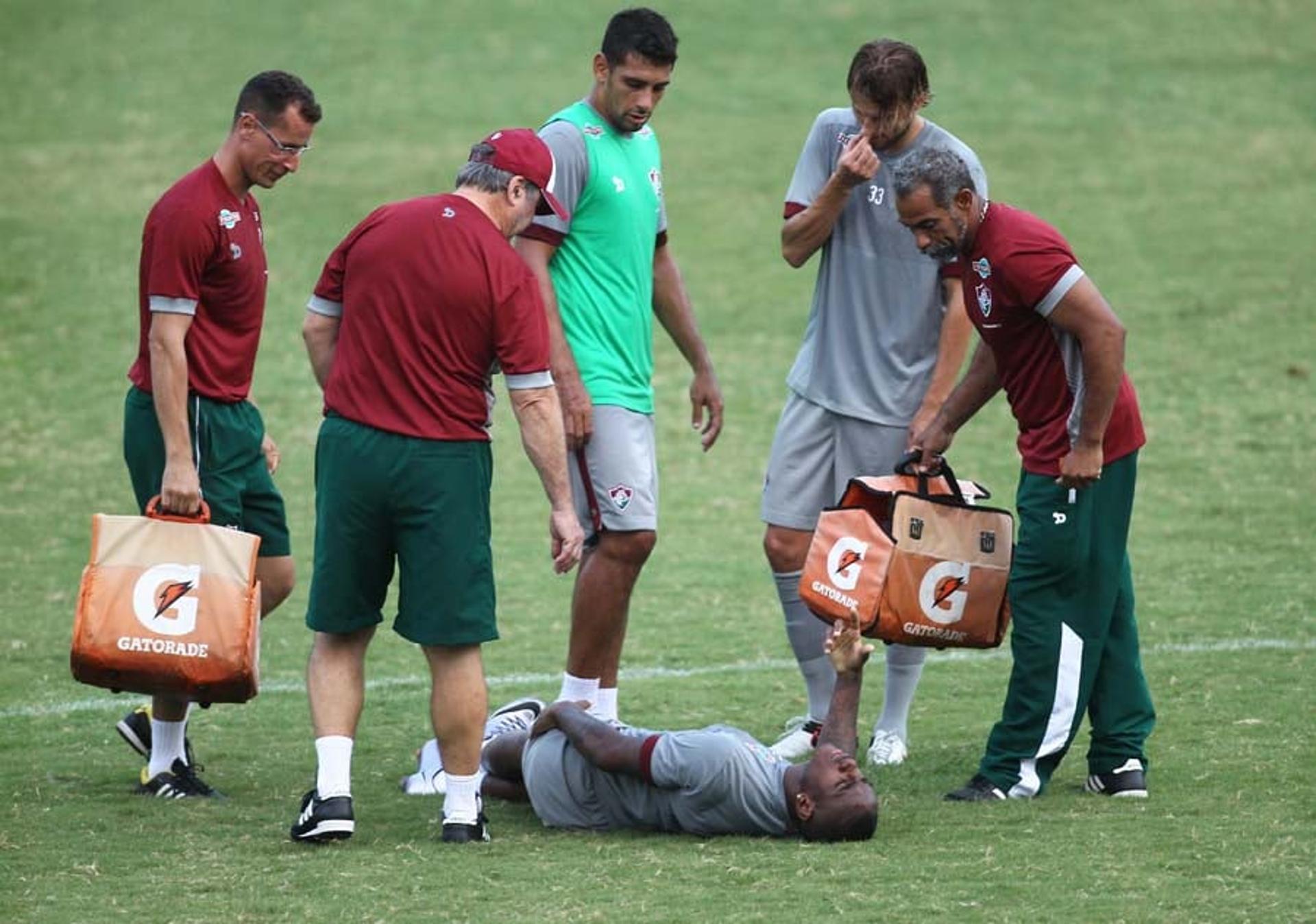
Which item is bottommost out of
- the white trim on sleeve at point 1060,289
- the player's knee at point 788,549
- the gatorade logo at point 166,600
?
the gatorade logo at point 166,600

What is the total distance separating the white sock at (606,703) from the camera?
291 inches

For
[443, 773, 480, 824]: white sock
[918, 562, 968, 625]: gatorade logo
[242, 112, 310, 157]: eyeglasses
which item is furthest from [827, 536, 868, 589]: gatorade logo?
[242, 112, 310, 157]: eyeglasses

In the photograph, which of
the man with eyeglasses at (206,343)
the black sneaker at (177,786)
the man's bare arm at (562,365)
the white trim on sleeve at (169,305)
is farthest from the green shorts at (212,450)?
the man's bare arm at (562,365)

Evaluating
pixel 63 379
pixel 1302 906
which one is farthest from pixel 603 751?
pixel 63 379

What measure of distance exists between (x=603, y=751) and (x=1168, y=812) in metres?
1.71

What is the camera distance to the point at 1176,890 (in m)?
5.55

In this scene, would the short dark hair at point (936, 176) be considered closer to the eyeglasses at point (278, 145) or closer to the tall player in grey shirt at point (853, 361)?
the tall player in grey shirt at point (853, 361)

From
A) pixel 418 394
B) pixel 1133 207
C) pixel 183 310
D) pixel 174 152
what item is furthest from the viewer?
pixel 174 152

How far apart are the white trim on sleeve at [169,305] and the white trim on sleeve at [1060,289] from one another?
2.63 meters

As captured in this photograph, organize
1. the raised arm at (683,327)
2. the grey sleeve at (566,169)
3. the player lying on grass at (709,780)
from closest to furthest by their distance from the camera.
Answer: the player lying on grass at (709,780) → the grey sleeve at (566,169) → the raised arm at (683,327)

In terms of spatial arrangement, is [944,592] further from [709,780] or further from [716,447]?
[716,447]

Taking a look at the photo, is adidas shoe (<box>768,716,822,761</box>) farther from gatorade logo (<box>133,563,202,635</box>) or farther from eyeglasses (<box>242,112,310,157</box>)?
eyeglasses (<box>242,112,310,157</box>)

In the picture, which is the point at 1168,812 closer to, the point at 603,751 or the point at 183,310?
the point at 603,751

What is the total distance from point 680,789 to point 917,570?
42.4 inches
